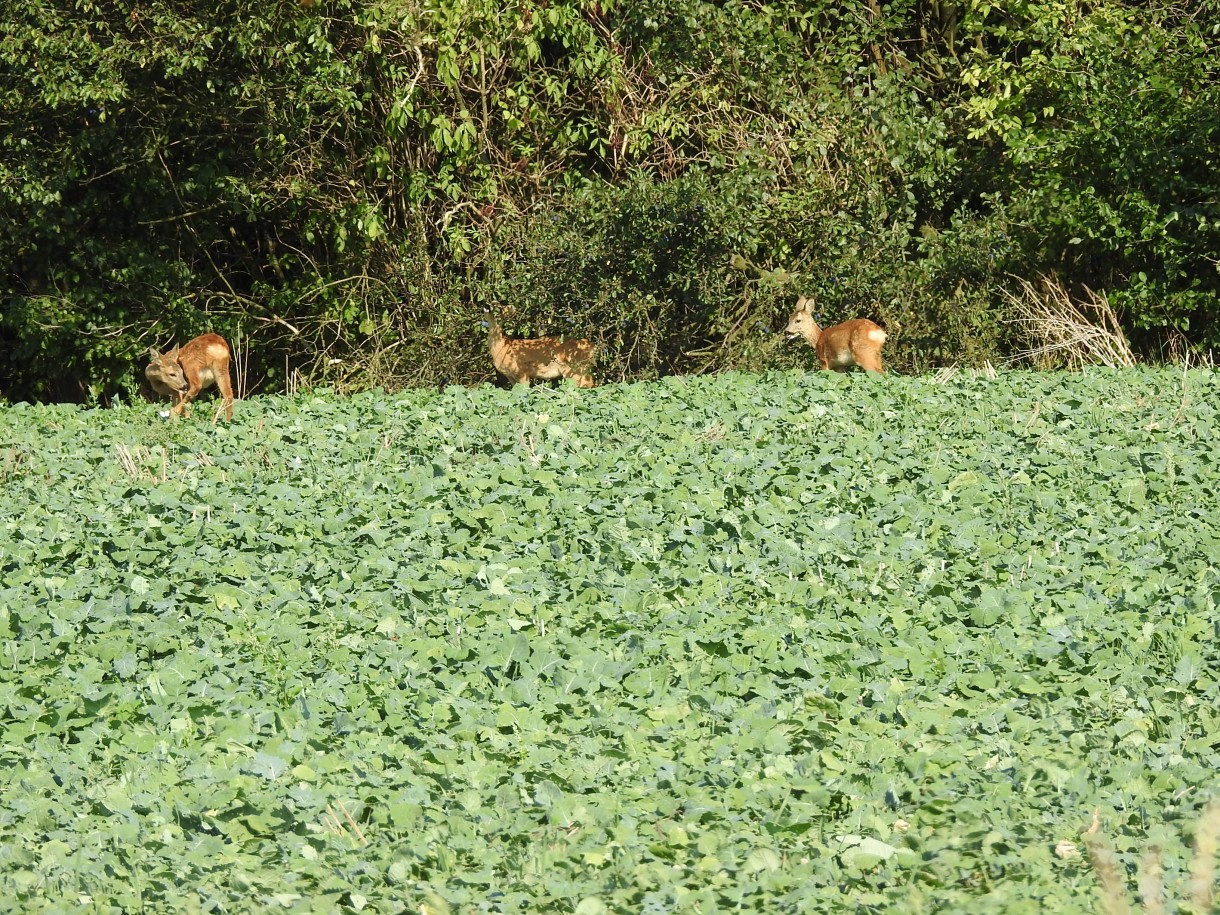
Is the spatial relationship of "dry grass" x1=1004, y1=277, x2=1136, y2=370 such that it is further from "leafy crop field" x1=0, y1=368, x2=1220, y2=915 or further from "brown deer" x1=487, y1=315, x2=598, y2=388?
"leafy crop field" x1=0, y1=368, x2=1220, y2=915

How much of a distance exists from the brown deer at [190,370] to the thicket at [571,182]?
2406 mm

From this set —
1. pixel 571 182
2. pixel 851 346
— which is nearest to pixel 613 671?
pixel 851 346

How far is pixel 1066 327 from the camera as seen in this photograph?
12477mm

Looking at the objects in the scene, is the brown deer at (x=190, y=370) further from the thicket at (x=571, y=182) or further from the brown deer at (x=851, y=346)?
the brown deer at (x=851, y=346)

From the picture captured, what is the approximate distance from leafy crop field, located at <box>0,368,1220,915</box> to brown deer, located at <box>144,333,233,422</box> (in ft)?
7.83

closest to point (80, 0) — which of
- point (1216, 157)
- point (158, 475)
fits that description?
point (158, 475)

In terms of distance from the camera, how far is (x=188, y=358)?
35.1 feet

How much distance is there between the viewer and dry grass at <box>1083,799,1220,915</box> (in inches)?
103

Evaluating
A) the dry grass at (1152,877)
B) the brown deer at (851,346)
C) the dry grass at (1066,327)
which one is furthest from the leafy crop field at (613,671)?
the dry grass at (1066,327)

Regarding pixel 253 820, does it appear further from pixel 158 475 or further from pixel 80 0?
pixel 80 0

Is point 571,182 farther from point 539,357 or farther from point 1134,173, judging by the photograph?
point 1134,173

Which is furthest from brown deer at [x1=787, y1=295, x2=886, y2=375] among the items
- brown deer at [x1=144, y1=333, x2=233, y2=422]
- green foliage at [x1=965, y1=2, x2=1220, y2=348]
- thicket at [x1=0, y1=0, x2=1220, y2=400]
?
brown deer at [x1=144, y1=333, x2=233, y2=422]

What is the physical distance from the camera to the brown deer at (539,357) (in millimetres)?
11945

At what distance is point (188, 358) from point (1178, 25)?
9.34 m
